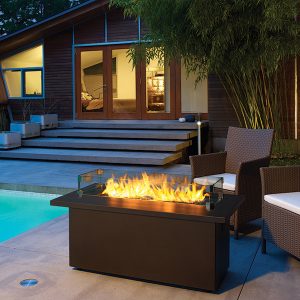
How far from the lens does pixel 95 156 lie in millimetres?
7336

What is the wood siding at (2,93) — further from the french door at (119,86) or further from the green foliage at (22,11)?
the green foliage at (22,11)

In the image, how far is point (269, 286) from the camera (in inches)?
102

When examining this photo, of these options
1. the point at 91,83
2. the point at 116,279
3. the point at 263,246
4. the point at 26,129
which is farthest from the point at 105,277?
the point at 91,83

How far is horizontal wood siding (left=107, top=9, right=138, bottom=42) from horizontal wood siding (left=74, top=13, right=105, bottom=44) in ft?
0.58

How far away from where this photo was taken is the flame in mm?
2707

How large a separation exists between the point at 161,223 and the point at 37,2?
16.1 metres

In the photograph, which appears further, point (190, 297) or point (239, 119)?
point (239, 119)

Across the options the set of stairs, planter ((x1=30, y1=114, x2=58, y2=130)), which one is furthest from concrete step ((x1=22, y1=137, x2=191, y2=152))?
planter ((x1=30, y1=114, x2=58, y2=130))

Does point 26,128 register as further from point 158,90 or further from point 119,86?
point 158,90

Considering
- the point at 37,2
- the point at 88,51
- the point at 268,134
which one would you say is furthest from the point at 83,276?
the point at 37,2

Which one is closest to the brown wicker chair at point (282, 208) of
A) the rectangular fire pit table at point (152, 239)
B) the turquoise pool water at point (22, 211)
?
the rectangular fire pit table at point (152, 239)

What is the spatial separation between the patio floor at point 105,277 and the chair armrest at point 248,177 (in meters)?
0.39

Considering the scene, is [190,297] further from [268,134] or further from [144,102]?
[144,102]

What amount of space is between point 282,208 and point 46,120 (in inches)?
285
